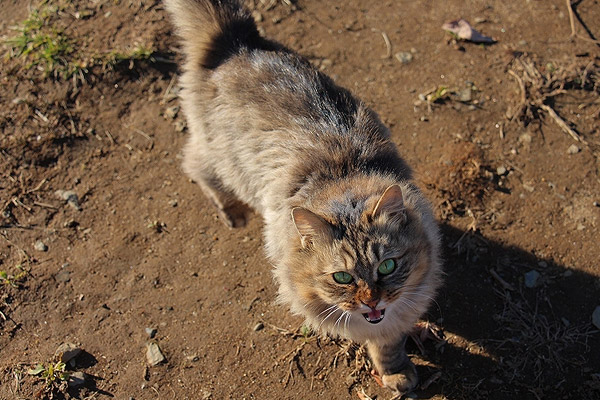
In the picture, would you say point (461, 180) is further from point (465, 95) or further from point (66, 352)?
point (66, 352)

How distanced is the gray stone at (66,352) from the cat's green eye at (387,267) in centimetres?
223

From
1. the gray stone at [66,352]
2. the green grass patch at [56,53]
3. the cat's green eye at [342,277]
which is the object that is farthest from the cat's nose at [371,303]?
the green grass patch at [56,53]

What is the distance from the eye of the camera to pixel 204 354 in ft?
12.0

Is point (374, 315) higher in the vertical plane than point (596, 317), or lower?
higher

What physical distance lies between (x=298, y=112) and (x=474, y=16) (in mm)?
2569

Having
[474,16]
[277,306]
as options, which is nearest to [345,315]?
[277,306]

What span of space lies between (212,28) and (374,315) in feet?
6.76

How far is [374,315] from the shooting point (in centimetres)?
281

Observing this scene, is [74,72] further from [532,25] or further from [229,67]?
[532,25]

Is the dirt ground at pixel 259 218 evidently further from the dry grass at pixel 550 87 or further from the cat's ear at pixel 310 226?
the cat's ear at pixel 310 226

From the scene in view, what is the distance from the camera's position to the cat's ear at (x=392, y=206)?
2557mm

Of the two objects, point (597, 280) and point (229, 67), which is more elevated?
point (229, 67)

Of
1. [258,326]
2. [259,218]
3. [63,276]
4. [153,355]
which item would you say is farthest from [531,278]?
→ [63,276]

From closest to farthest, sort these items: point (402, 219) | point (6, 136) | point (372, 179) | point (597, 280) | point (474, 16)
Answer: point (402, 219) < point (372, 179) < point (597, 280) < point (6, 136) < point (474, 16)
